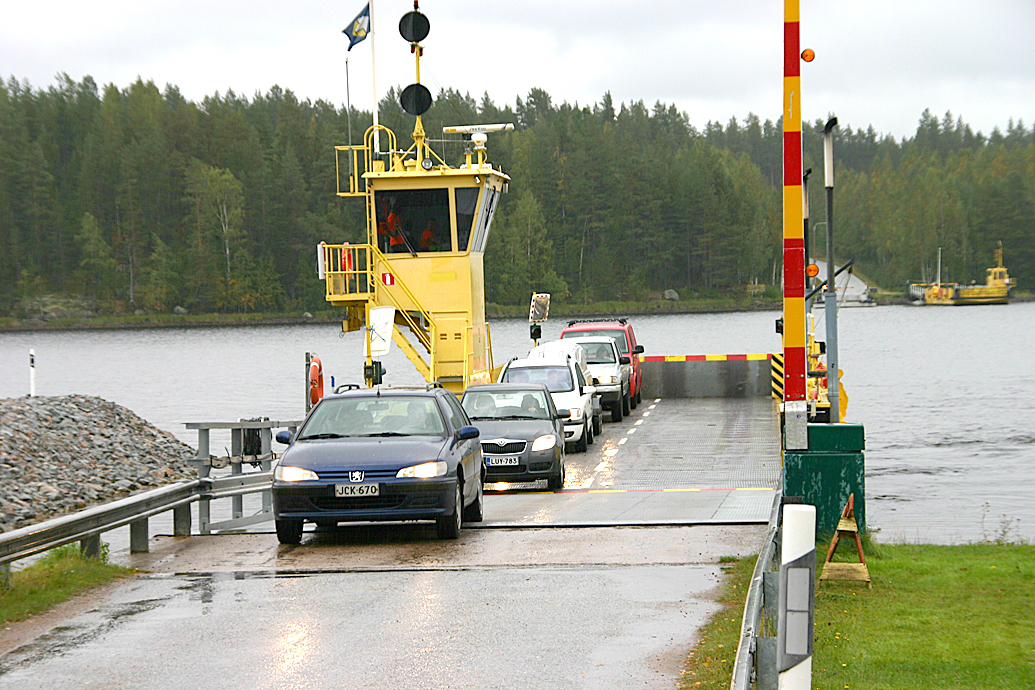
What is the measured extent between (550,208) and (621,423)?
110958 millimetres

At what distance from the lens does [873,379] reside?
6116 centimetres

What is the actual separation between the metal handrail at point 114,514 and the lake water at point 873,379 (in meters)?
7.77

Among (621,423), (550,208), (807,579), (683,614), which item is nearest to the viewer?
(807,579)

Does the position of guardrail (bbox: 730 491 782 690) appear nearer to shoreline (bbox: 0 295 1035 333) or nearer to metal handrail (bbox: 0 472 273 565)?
metal handrail (bbox: 0 472 273 565)

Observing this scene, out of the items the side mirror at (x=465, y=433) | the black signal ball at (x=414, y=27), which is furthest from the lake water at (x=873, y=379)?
the black signal ball at (x=414, y=27)

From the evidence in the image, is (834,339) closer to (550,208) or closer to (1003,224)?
(550,208)

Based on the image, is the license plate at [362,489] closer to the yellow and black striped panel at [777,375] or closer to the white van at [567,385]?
the white van at [567,385]

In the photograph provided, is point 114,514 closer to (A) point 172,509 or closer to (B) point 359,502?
(A) point 172,509

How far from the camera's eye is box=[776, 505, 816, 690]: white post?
4297mm

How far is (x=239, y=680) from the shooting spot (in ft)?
22.4

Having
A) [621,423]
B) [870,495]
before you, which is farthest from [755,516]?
[621,423]

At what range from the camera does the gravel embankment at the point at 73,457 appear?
73.8 feet

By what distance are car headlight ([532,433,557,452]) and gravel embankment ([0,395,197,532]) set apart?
26.7ft

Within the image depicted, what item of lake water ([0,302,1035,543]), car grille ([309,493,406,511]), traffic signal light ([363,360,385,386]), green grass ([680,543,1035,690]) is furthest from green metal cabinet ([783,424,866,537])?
traffic signal light ([363,360,385,386])
